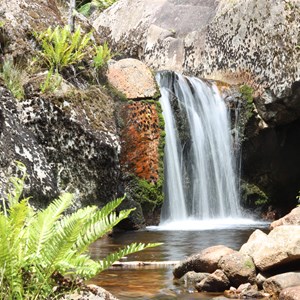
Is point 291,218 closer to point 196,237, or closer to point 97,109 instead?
point 196,237

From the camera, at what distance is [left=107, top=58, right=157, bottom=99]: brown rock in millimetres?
13969

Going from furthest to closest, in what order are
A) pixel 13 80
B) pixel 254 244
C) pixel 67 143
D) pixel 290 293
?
pixel 67 143, pixel 13 80, pixel 254 244, pixel 290 293

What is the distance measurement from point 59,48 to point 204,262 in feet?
20.3

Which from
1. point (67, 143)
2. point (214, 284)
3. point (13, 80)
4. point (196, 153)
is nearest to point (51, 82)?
point (13, 80)

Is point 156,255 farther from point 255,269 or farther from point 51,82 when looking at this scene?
point 51,82

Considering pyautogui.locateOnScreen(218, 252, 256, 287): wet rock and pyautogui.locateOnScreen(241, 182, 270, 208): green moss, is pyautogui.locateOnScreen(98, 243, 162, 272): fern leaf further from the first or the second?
pyautogui.locateOnScreen(241, 182, 270, 208): green moss

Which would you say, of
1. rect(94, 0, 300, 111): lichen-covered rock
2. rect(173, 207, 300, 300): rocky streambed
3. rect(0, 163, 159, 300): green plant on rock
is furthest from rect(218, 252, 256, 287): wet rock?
rect(94, 0, 300, 111): lichen-covered rock

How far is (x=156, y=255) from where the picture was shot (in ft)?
28.5

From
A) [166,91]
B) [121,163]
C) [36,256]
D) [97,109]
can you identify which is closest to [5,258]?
[36,256]

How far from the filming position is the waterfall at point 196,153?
564 inches

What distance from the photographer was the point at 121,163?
1321 centimetres

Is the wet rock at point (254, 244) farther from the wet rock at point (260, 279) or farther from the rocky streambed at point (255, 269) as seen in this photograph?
the wet rock at point (260, 279)

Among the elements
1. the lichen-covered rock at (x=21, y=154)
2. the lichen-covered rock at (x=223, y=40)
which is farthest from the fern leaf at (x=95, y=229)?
the lichen-covered rock at (x=223, y=40)

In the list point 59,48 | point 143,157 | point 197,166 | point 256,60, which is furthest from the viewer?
point 256,60
